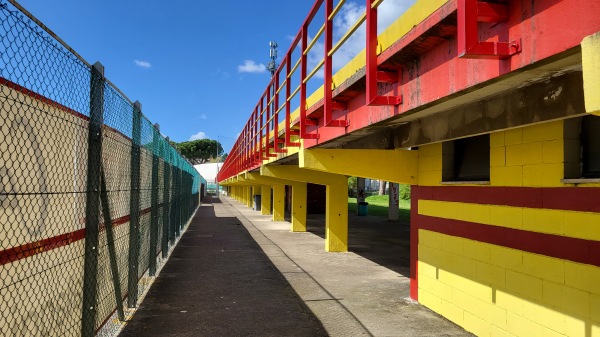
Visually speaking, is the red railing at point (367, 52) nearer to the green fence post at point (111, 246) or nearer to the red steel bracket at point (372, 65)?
the red steel bracket at point (372, 65)

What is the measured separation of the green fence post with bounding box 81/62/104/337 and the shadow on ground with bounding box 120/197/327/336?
69.8 inches

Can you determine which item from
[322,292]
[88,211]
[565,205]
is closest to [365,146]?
[322,292]

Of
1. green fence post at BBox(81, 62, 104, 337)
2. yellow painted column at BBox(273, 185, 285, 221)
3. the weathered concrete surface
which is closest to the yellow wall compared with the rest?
the weathered concrete surface

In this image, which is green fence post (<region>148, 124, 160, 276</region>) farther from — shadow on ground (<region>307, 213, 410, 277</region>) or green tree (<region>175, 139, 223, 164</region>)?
green tree (<region>175, 139, 223, 164</region>)

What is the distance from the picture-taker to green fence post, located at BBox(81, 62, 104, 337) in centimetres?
371

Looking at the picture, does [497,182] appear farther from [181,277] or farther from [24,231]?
[181,277]

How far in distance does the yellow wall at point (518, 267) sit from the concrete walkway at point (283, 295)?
0.48 metres

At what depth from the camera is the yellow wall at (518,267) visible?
13.3 ft

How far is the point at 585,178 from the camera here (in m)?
4.05

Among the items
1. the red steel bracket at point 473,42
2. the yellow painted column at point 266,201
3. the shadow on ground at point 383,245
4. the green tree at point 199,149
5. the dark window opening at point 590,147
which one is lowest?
the shadow on ground at point 383,245

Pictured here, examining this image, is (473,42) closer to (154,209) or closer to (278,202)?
(154,209)

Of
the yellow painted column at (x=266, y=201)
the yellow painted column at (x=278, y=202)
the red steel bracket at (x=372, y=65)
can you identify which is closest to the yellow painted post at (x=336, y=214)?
the red steel bracket at (x=372, y=65)

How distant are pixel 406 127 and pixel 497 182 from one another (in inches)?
66.2

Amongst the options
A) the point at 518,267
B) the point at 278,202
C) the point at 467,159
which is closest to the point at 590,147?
the point at 518,267
